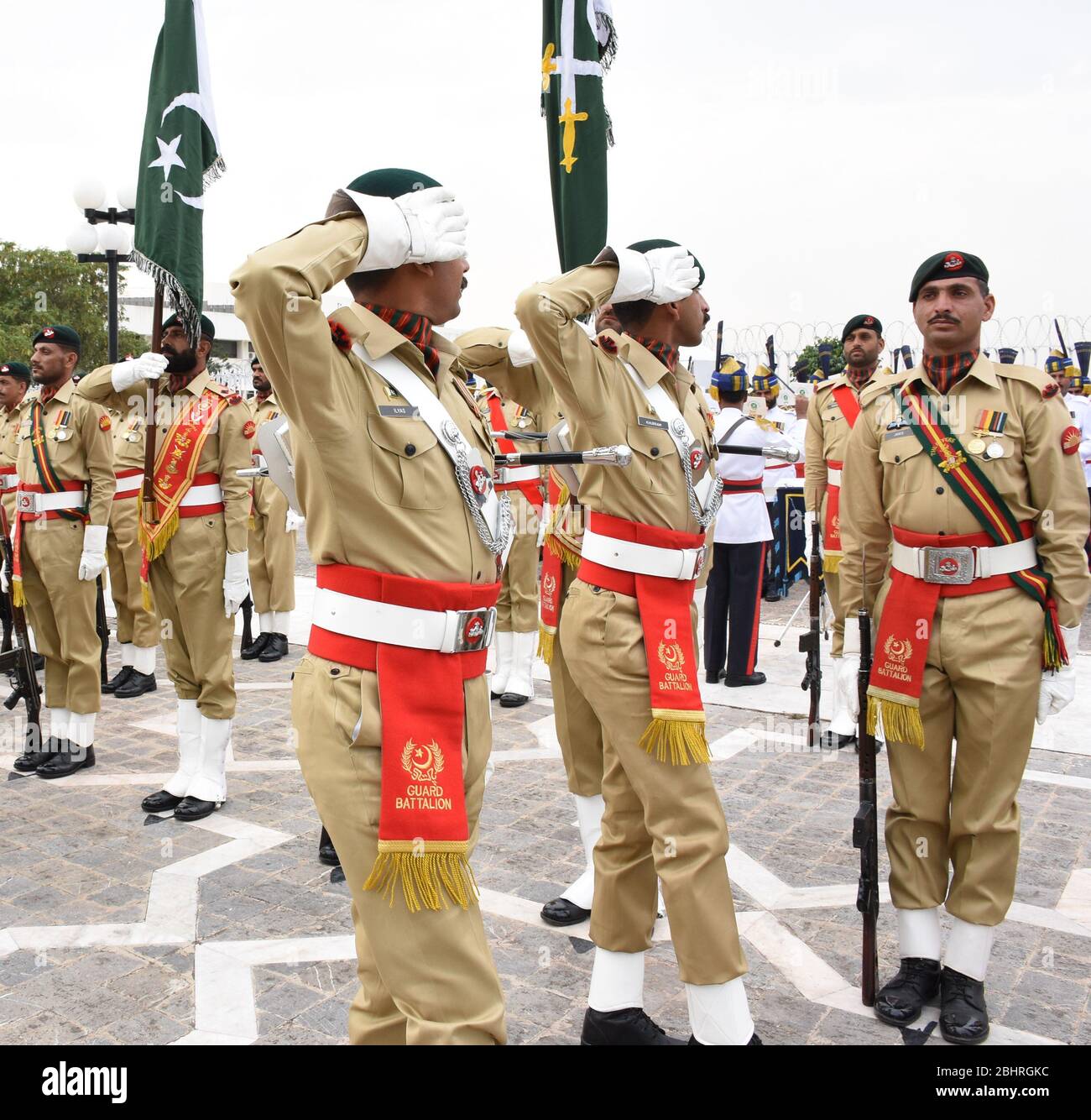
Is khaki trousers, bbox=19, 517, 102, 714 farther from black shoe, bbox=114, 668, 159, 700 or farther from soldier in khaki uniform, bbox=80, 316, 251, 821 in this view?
black shoe, bbox=114, 668, 159, 700

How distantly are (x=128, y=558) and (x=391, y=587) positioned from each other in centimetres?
698

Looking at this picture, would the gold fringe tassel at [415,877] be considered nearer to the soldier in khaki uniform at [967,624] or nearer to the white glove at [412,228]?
the white glove at [412,228]

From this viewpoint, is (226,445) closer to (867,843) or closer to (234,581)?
(234,581)

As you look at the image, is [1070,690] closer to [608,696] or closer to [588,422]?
[608,696]

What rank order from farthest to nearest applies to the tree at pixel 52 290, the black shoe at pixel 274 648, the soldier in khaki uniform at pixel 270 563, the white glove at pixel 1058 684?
1. the tree at pixel 52 290
2. the soldier in khaki uniform at pixel 270 563
3. the black shoe at pixel 274 648
4. the white glove at pixel 1058 684

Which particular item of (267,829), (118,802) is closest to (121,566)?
(118,802)

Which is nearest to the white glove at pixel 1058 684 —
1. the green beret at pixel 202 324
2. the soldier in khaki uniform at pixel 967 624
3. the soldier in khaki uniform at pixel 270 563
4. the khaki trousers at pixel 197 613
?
the soldier in khaki uniform at pixel 967 624

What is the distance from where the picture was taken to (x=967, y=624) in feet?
11.6

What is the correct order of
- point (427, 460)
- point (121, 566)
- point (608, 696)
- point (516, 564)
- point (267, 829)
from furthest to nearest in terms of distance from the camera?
point (121, 566) → point (516, 564) → point (267, 829) → point (608, 696) → point (427, 460)

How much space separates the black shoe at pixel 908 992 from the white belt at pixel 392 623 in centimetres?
219

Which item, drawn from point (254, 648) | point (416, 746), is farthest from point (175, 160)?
point (254, 648)

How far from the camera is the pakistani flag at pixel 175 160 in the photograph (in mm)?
4812

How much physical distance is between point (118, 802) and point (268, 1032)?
8.94 ft

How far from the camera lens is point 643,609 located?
3207mm
